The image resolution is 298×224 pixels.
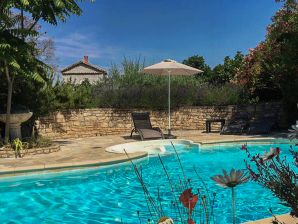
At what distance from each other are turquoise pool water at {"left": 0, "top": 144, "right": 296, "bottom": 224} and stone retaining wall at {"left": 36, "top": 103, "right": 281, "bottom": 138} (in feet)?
19.3

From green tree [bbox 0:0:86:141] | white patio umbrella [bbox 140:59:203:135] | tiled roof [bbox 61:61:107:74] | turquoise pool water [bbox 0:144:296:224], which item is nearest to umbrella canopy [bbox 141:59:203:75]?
white patio umbrella [bbox 140:59:203:135]

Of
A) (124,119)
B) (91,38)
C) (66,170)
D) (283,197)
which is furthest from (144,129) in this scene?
(91,38)

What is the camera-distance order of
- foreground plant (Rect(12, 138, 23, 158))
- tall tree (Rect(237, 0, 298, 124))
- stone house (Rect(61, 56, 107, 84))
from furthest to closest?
stone house (Rect(61, 56, 107, 84)) → tall tree (Rect(237, 0, 298, 124)) → foreground plant (Rect(12, 138, 23, 158))

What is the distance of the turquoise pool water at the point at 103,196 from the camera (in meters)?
6.23

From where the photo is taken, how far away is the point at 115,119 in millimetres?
16859

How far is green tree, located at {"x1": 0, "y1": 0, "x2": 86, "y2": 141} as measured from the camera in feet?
34.0

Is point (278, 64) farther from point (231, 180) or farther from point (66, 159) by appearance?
point (231, 180)

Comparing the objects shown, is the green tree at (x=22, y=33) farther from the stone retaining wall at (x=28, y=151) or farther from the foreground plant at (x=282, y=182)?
the foreground plant at (x=282, y=182)

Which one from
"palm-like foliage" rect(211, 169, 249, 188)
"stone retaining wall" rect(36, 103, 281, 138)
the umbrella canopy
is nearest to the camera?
"palm-like foliage" rect(211, 169, 249, 188)

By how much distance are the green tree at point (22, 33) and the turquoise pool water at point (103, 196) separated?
3.26 meters

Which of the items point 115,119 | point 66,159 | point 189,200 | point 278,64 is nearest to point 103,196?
point 66,159

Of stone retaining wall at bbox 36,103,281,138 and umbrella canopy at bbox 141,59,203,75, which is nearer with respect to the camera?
umbrella canopy at bbox 141,59,203,75

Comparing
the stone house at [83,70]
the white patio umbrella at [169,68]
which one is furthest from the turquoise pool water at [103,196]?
the stone house at [83,70]

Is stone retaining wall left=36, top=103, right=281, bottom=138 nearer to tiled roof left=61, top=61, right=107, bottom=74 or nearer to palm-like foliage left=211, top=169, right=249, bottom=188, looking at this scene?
palm-like foliage left=211, top=169, right=249, bottom=188
